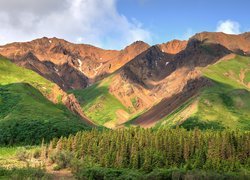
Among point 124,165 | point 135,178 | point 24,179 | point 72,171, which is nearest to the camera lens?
point 24,179

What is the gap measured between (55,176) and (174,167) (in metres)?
52.8

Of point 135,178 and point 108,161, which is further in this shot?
point 108,161

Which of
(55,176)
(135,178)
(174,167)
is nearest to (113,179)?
(135,178)

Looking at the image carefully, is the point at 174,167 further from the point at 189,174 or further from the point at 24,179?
the point at 24,179

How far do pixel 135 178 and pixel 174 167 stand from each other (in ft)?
98.0

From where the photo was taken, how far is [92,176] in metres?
171

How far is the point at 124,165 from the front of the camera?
19900cm

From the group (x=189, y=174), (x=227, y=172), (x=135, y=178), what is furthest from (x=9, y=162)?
(x=227, y=172)

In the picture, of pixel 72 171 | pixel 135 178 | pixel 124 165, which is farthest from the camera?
pixel 124 165

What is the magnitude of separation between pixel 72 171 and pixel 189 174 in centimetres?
4837

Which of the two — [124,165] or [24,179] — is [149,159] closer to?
[124,165]

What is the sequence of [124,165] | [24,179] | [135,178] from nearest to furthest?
[24,179] < [135,178] < [124,165]

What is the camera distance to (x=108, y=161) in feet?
656

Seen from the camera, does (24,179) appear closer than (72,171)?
Yes
